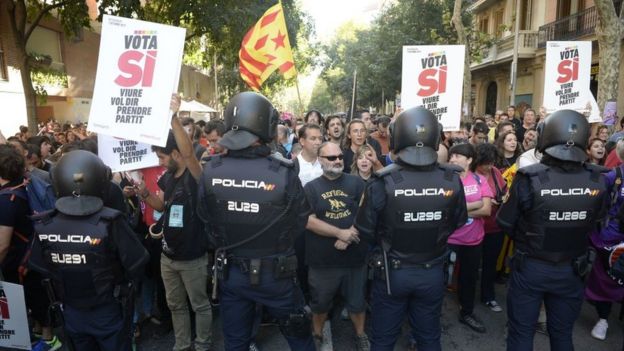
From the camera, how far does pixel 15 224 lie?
11.3 feet

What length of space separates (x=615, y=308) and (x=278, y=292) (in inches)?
163

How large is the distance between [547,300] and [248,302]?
2.20m

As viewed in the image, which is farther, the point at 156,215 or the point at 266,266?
the point at 156,215

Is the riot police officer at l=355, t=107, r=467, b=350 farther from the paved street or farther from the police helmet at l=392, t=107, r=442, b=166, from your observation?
the paved street

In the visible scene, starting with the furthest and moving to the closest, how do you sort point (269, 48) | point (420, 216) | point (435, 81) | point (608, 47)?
point (608, 47) → point (269, 48) → point (435, 81) → point (420, 216)

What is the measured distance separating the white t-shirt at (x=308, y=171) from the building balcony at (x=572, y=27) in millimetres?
16679

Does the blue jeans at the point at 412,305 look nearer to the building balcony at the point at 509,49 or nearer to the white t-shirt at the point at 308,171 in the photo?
the white t-shirt at the point at 308,171

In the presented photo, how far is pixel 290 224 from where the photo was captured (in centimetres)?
292

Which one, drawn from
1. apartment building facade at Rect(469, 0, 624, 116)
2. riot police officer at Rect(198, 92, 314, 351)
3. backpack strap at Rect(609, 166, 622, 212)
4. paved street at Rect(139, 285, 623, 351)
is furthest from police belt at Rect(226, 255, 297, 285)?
apartment building facade at Rect(469, 0, 624, 116)

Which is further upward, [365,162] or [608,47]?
[608,47]

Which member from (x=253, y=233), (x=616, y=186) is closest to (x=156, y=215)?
(x=253, y=233)

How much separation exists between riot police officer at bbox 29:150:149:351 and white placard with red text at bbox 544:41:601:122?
557cm

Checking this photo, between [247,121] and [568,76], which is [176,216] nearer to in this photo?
[247,121]

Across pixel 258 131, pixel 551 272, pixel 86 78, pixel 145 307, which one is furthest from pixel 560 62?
pixel 86 78
